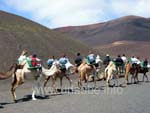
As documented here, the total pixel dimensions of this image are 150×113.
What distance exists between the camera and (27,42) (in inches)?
2432

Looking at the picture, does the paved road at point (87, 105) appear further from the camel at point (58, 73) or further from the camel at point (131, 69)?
the camel at point (131, 69)

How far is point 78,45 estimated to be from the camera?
71.9 metres

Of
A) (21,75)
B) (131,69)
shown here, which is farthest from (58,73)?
(131,69)

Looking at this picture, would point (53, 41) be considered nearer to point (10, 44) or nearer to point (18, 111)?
point (10, 44)

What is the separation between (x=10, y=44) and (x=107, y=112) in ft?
140

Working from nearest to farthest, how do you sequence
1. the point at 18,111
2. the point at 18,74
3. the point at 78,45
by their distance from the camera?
the point at 18,111, the point at 18,74, the point at 78,45

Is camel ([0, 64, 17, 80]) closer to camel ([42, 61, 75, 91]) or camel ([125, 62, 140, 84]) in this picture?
camel ([42, 61, 75, 91])

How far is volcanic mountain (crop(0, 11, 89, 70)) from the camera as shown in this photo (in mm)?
55525

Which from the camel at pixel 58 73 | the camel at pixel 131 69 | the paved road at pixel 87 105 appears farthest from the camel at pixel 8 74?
the camel at pixel 131 69

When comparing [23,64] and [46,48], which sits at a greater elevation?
[46,48]

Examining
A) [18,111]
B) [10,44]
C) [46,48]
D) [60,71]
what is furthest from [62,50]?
[18,111]

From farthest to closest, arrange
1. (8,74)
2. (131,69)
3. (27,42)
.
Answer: (27,42) < (131,69) < (8,74)

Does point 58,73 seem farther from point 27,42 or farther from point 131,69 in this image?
point 27,42

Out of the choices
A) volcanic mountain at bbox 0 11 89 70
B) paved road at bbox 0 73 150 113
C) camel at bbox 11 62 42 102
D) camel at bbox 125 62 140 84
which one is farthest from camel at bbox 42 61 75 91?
volcanic mountain at bbox 0 11 89 70
